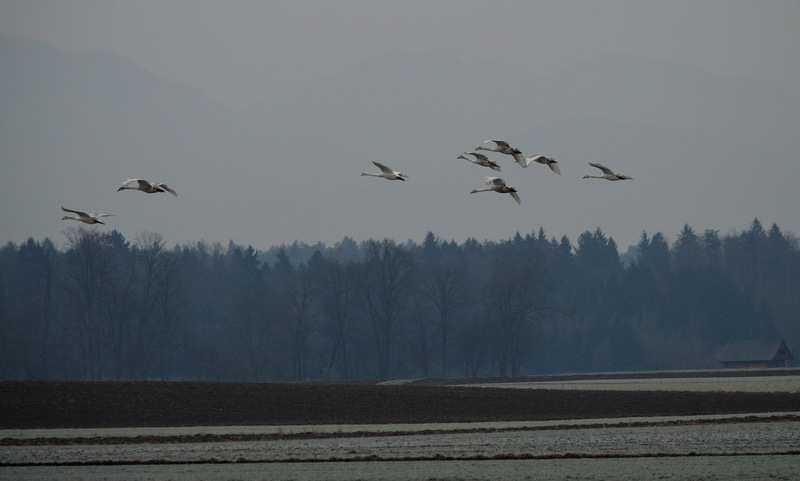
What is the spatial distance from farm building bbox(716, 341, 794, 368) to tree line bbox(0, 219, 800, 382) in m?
17.5

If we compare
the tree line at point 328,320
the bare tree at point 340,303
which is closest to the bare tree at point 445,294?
the tree line at point 328,320

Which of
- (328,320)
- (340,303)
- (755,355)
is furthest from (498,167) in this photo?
(328,320)

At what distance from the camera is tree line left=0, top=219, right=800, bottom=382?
12594 cm

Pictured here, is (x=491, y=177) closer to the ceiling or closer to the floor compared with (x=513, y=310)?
closer to the floor

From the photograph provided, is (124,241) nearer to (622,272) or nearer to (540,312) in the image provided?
(540,312)

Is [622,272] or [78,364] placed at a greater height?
[622,272]

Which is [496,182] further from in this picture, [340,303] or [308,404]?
[340,303]

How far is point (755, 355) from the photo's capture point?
126 meters

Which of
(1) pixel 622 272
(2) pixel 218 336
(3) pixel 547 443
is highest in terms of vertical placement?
(1) pixel 622 272

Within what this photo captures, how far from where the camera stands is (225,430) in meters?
46.8

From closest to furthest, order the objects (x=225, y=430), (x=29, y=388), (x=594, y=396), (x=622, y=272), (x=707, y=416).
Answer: (x=225, y=430) → (x=707, y=416) → (x=29, y=388) → (x=594, y=396) → (x=622, y=272)

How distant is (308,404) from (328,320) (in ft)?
292

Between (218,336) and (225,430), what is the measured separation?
94.3 m

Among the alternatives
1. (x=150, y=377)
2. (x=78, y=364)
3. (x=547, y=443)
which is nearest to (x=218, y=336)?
(x=150, y=377)
